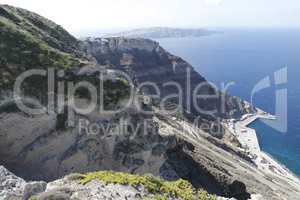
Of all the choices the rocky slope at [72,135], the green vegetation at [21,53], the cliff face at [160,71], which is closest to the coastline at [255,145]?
the cliff face at [160,71]

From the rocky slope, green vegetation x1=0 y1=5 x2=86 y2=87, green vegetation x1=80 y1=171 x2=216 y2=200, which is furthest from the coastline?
green vegetation x1=80 y1=171 x2=216 y2=200

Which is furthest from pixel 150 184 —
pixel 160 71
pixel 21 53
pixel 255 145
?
pixel 160 71

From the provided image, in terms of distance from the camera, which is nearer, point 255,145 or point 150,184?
point 150,184

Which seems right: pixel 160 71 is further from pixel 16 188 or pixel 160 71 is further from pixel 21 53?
pixel 16 188

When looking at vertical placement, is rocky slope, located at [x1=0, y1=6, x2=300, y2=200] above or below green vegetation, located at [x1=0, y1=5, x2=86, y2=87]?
below

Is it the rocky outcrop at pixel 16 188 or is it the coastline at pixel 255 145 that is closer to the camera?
the rocky outcrop at pixel 16 188

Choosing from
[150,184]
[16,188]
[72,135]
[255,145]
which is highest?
[150,184]

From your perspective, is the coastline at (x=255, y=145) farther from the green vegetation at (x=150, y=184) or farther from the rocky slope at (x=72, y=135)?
the green vegetation at (x=150, y=184)

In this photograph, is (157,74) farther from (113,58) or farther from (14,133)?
(14,133)

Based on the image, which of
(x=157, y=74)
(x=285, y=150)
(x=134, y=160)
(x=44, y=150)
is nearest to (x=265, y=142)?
(x=285, y=150)

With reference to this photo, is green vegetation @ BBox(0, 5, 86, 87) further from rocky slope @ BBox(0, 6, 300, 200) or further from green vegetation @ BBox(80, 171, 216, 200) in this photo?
green vegetation @ BBox(80, 171, 216, 200)
